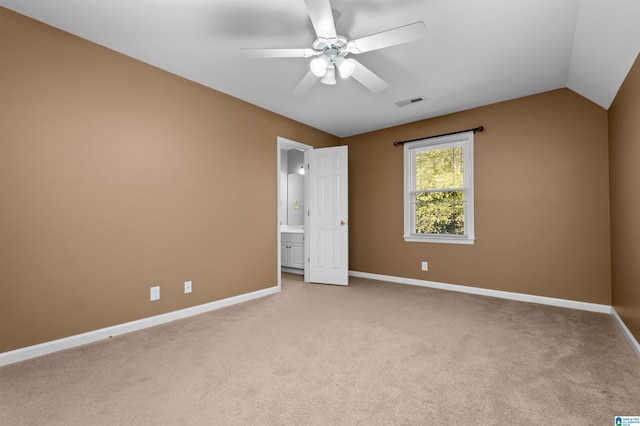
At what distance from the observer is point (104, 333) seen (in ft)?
8.62

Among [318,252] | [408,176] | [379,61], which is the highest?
[379,61]

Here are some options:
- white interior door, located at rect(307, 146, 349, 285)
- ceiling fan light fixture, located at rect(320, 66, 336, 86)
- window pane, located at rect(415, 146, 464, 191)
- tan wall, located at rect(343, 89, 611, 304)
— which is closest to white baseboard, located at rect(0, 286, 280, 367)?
white interior door, located at rect(307, 146, 349, 285)

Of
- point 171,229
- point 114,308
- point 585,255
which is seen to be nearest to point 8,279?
point 114,308

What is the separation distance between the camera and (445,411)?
163cm

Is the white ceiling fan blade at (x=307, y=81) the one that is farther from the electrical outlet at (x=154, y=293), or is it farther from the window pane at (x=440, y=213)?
the window pane at (x=440, y=213)

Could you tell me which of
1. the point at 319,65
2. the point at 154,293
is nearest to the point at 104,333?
the point at 154,293

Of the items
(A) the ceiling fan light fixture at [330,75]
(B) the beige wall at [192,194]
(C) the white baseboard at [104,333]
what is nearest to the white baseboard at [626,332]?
(B) the beige wall at [192,194]

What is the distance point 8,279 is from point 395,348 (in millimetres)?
2976

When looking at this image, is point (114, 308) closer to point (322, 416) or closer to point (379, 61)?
point (322, 416)

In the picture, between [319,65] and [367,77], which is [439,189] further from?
[319,65]

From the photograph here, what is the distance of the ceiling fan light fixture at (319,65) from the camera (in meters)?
2.32

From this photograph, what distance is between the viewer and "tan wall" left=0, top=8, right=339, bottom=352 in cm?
224

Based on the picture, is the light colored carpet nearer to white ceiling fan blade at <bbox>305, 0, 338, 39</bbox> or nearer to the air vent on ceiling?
white ceiling fan blade at <bbox>305, 0, 338, 39</bbox>

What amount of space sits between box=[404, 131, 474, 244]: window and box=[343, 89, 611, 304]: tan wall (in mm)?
128
